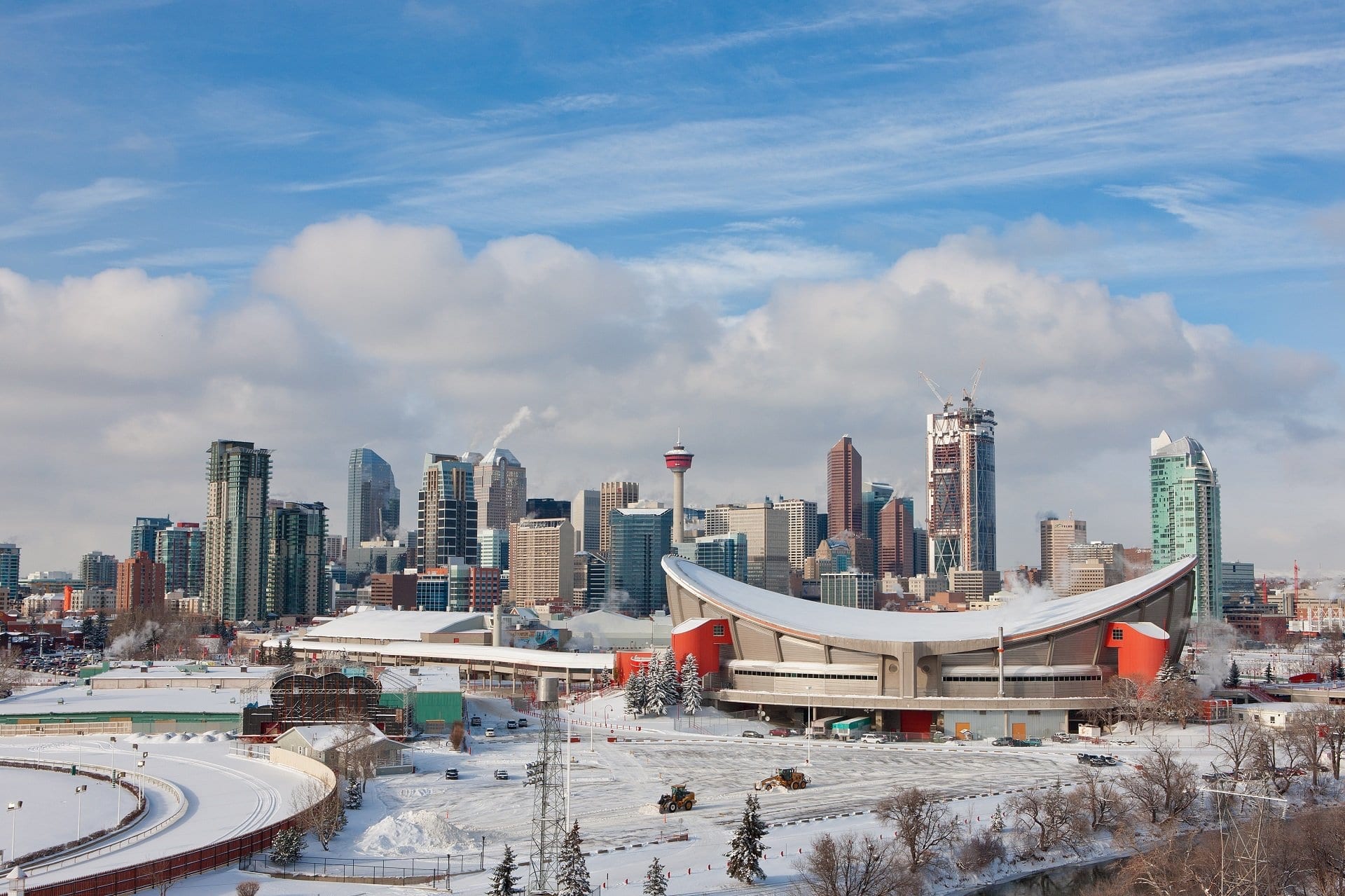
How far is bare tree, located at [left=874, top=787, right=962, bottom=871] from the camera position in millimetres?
44375

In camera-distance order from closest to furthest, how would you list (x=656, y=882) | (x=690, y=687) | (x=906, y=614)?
(x=656, y=882) < (x=690, y=687) < (x=906, y=614)

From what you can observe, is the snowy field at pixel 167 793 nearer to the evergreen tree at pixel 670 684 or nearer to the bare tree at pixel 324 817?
the bare tree at pixel 324 817

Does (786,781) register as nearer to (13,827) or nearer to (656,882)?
(656,882)

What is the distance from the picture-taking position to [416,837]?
44781 mm

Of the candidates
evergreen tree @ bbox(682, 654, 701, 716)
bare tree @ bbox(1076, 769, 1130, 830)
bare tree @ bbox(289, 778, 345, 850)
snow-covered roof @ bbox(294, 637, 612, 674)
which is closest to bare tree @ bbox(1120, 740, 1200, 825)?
bare tree @ bbox(1076, 769, 1130, 830)

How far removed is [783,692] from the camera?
8250 centimetres

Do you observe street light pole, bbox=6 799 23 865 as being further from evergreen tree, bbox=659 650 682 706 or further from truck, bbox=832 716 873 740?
truck, bbox=832 716 873 740

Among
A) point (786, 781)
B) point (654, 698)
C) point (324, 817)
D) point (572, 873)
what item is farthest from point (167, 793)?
point (654, 698)

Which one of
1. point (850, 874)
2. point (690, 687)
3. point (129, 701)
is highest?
point (690, 687)

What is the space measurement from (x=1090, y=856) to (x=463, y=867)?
73.2ft

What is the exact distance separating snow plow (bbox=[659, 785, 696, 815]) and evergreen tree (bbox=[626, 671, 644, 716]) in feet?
96.5

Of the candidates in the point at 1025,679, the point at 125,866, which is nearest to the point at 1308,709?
the point at 1025,679

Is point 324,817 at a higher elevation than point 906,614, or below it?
below

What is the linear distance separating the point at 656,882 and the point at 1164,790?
77.2ft
